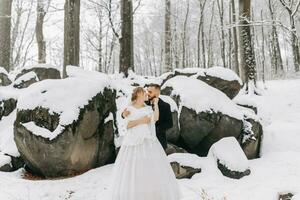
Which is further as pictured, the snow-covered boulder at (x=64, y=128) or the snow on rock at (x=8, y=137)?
the snow on rock at (x=8, y=137)

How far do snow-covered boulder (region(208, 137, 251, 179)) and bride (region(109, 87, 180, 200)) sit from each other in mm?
2543

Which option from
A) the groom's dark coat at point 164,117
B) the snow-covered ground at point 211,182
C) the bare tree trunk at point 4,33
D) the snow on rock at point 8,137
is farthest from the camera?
the bare tree trunk at point 4,33

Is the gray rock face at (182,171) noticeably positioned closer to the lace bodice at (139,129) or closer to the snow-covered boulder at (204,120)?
the snow-covered boulder at (204,120)

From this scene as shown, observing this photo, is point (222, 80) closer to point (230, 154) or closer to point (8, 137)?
point (230, 154)

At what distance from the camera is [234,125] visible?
8469 millimetres

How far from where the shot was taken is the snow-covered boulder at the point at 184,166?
7.35 m

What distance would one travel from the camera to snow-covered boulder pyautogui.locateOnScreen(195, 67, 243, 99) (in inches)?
433

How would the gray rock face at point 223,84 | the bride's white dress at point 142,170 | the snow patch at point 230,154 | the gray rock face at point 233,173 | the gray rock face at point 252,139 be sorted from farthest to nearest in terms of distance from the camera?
the gray rock face at point 223,84 → the gray rock face at point 252,139 → the snow patch at point 230,154 → the gray rock face at point 233,173 → the bride's white dress at point 142,170

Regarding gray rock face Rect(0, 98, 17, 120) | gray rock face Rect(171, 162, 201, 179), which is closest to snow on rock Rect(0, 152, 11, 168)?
gray rock face Rect(0, 98, 17, 120)

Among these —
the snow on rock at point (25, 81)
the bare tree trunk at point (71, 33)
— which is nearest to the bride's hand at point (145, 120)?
the bare tree trunk at point (71, 33)

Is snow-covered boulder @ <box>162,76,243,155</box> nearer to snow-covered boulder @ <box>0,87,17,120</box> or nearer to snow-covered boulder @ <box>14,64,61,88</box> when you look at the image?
snow-covered boulder @ <box>0,87,17,120</box>

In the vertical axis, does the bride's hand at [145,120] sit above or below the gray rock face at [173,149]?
above

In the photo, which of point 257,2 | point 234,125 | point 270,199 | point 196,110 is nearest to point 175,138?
point 196,110

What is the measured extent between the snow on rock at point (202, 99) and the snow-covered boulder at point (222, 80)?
1964mm
